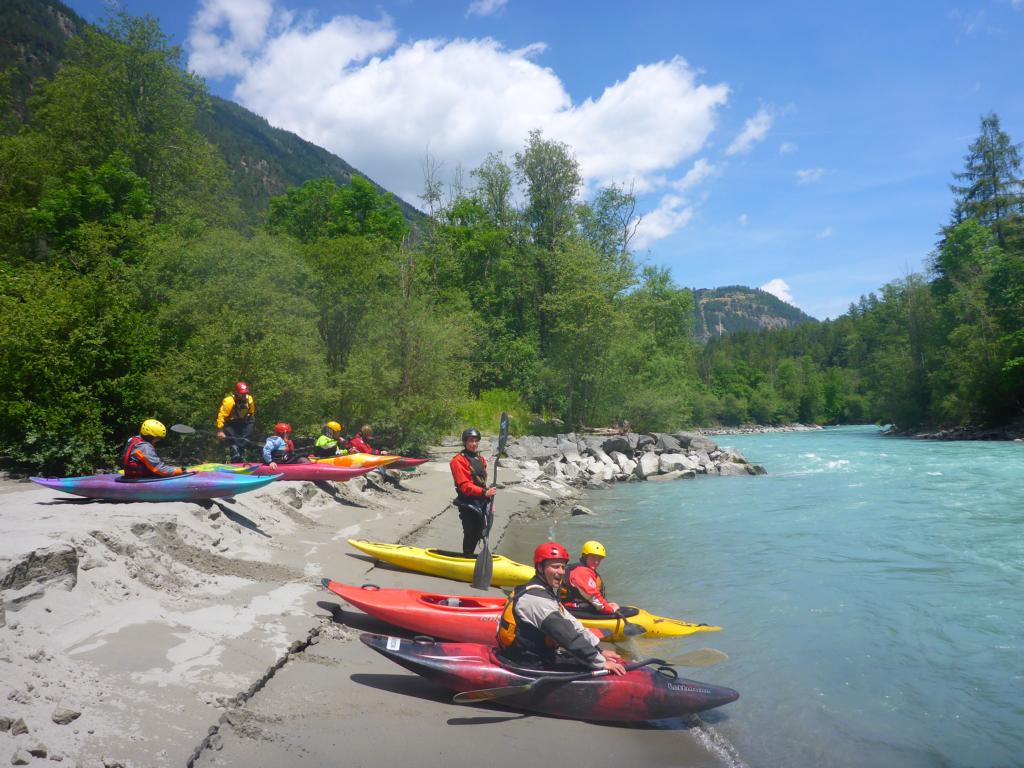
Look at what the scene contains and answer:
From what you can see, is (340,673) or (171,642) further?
(340,673)

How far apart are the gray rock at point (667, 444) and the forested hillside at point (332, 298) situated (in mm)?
3836

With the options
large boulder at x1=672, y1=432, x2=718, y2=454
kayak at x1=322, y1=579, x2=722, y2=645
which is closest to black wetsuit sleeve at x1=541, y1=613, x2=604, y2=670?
kayak at x1=322, y1=579, x2=722, y2=645

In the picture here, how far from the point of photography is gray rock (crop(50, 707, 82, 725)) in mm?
2785

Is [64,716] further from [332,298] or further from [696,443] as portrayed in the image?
[696,443]

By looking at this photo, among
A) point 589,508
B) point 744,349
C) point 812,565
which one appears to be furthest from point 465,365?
point 744,349

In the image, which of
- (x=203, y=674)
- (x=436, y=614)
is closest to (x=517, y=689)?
(x=436, y=614)

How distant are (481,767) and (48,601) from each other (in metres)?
2.83

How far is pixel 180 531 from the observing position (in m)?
6.07

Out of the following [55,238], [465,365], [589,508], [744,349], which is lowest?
[589,508]

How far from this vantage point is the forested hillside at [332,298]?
A: 1091 centimetres

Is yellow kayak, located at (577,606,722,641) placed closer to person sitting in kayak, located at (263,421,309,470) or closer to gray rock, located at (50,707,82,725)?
gray rock, located at (50,707,82,725)

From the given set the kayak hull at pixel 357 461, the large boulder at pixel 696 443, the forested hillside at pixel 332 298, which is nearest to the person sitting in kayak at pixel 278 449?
the kayak hull at pixel 357 461

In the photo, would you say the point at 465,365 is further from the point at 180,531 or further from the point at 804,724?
the point at 804,724

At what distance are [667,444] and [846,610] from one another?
62.3 feet
